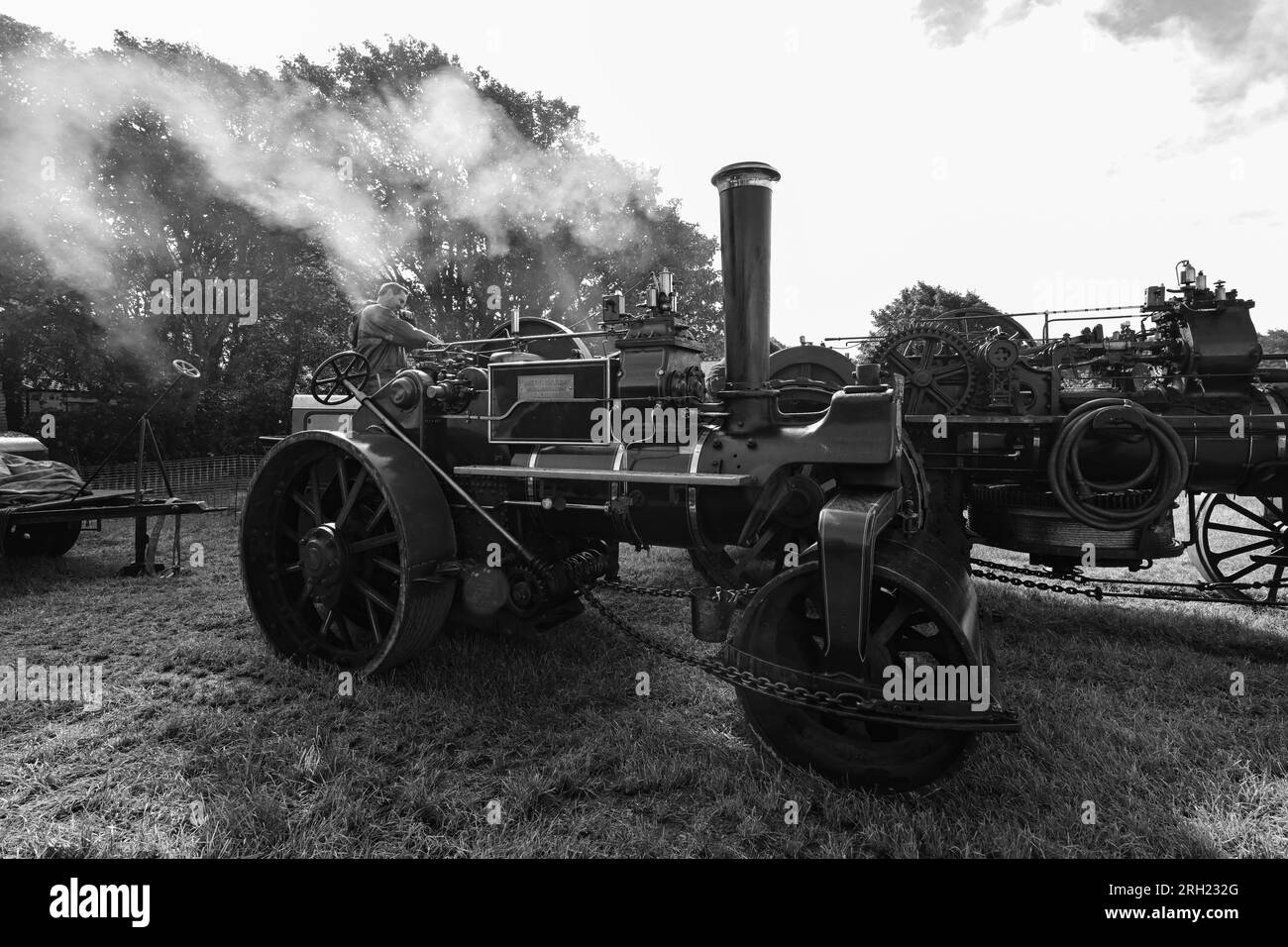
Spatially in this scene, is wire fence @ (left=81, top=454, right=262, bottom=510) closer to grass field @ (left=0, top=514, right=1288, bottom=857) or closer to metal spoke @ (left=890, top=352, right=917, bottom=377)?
grass field @ (left=0, top=514, right=1288, bottom=857)

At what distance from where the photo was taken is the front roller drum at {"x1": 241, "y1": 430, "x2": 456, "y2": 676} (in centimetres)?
404

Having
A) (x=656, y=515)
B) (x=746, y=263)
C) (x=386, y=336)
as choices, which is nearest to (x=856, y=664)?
(x=656, y=515)

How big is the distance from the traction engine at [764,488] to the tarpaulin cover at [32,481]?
4089 millimetres

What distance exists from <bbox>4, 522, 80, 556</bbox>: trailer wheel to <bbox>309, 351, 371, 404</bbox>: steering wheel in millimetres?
5350

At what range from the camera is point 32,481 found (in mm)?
6930

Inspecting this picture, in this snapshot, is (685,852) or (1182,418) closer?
(685,852)

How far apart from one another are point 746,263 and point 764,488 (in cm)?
113

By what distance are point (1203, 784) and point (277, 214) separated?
18785 millimetres

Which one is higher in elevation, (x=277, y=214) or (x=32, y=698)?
(x=277, y=214)

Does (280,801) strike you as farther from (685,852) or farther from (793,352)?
(793,352)

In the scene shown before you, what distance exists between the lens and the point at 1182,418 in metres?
5.22

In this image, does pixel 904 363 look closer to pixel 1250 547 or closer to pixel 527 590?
pixel 1250 547

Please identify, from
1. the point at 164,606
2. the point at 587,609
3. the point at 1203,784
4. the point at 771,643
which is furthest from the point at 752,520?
the point at 164,606

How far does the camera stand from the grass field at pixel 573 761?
2.76 m
